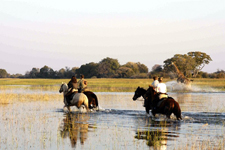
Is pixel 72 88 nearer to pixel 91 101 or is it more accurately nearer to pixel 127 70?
pixel 91 101

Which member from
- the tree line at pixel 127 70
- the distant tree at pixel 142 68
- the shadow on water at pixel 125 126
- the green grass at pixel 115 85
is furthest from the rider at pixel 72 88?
Answer: the distant tree at pixel 142 68

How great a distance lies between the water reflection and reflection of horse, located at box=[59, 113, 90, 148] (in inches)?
72.7

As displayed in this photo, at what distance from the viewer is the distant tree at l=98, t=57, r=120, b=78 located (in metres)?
117

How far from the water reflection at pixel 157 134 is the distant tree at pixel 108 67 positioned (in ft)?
321

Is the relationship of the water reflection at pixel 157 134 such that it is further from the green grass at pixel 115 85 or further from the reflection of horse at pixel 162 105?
the green grass at pixel 115 85

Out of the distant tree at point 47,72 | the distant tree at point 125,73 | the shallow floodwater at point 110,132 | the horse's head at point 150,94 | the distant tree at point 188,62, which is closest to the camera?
the shallow floodwater at point 110,132

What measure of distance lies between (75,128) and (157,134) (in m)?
3.22

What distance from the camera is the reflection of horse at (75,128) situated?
1212 centimetres

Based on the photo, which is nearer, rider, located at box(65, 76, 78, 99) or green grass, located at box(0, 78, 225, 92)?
rider, located at box(65, 76, 78, 99)

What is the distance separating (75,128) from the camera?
1418cm

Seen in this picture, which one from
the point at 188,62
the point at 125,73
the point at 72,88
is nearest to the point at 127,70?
the point at 125,73

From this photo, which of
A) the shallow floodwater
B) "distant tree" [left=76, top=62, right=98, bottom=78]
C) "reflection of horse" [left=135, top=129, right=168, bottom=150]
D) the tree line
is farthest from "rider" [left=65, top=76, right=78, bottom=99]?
"distant tree" [left=76, top=62, right=98, bottom=78]

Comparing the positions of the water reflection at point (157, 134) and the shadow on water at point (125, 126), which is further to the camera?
the shadow on water at point (125, 126)

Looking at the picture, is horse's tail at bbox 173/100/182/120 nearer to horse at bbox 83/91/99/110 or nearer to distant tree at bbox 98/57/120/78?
horse at bbox 83/91/99/110
